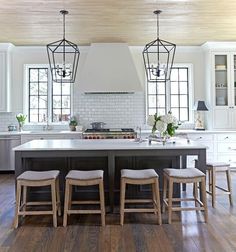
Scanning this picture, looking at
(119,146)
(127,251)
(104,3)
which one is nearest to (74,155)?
(119,146)

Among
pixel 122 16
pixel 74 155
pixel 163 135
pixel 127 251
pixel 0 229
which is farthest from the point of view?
pixel 122 16

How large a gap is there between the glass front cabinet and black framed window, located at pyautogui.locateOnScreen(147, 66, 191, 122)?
0.66 m

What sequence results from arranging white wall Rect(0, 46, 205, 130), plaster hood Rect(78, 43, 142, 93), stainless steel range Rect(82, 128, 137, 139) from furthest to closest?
white wall Rect(0, 46, 205, 130) < plaster hood Rect(78, 43, 142, 93) < stainless steel range Rect(82, 128, 137, 139)

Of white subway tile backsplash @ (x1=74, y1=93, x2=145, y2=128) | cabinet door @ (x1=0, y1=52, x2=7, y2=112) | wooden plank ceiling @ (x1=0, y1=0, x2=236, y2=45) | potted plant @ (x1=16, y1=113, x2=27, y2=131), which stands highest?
wooden plank ceiling @ (x1=0, y1=0, x2=236, y2=45)

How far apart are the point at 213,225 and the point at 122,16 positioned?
11.0 feet

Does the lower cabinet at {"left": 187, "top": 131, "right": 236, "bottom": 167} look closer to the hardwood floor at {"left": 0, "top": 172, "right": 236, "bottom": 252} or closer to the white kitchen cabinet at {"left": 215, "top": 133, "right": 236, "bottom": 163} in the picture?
the white kitchen cabinet at {"left": 215, "top": 133, "right": 236, "bottom": 163}

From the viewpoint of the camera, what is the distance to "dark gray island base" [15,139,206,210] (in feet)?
12.3

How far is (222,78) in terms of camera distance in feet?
22.0

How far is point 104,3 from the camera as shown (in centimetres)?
428

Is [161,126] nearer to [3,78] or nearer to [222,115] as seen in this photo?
[222,115]

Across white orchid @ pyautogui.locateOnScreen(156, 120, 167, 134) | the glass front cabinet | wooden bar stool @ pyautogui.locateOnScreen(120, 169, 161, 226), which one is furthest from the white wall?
wooden bar stool @ pyautogui.locateOnScreen(120, 169, 161, 226)

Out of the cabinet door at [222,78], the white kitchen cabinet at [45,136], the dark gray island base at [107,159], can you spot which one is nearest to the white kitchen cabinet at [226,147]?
the cabinet door at [222,78]

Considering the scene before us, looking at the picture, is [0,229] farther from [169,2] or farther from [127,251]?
[169,2]

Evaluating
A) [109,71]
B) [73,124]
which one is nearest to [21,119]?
[73,124]
